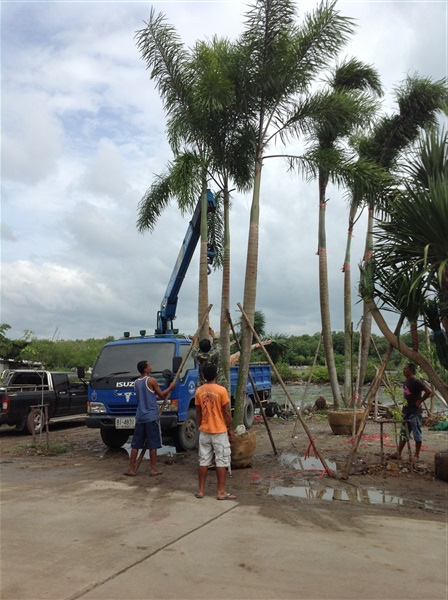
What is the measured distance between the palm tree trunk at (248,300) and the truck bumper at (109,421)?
143 cm

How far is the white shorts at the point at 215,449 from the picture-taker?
6.98m

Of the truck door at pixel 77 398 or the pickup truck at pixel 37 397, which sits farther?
the truck door at pixel 77 398

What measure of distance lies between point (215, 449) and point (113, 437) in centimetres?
522

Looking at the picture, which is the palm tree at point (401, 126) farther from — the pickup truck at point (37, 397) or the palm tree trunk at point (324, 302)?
the pickup truck at point (37, 397)

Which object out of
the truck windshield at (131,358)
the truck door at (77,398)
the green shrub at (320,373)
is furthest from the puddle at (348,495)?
the green shrub at (320,373)

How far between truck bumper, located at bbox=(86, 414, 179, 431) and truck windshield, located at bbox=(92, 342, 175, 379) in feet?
2.69

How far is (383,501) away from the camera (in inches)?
272

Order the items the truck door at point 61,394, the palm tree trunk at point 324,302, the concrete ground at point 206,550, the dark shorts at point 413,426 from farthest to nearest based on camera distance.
Answer: the truck door at point 61,394 < the palm tree trunk at point 324,302 < the dark shorts at point 413,426 < the concrete ground at point 206,550

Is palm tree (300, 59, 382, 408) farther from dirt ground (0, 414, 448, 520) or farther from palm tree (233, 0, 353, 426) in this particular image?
dirt ground (0, 414, 448, 520)

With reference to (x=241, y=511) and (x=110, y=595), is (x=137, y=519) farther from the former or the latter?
(x=110, y=595)

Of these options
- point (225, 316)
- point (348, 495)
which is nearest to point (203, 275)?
point (225, 316)

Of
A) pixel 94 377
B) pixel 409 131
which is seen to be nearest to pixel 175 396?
pixel 94 377

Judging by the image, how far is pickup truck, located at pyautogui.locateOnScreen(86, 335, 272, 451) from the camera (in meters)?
10.2

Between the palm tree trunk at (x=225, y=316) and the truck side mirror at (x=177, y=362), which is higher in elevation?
the palm tree trunk at (x=225, y=316)
